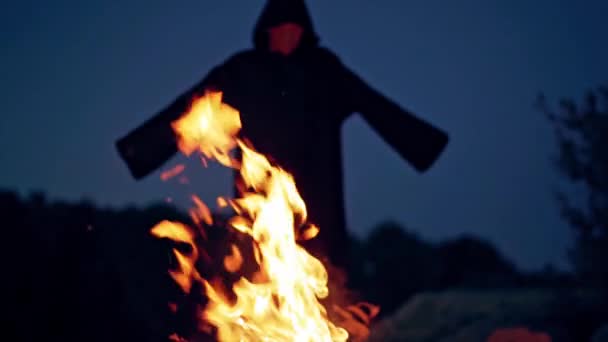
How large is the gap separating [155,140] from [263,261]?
5.07 ft

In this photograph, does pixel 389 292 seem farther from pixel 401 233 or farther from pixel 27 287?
pixel 27 287

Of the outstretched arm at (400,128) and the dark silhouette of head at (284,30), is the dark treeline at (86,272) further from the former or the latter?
the outstretched arm at (400,128)

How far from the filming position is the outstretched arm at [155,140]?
5.32m

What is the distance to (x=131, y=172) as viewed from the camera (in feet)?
18.1

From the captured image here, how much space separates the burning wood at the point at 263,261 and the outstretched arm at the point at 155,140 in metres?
0.42

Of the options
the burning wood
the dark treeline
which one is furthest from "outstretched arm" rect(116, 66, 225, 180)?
the dark treeline

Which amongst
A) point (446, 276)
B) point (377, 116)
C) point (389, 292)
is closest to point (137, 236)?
point (377, 116)

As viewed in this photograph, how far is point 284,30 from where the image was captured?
5.32 metres

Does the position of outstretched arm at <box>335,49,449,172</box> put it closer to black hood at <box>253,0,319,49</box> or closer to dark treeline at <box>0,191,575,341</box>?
black hood at <box>253,0,319,49</box>

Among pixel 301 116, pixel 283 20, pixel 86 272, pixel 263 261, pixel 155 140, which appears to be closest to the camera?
pixel 263 261

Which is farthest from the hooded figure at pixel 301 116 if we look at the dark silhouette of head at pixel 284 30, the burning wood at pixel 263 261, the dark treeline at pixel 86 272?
the dark treeline at pixel 86 272

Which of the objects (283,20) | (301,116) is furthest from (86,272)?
(283,20)

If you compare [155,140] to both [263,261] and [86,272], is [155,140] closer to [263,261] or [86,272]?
[263,261]

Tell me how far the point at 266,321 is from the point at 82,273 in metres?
4.03
